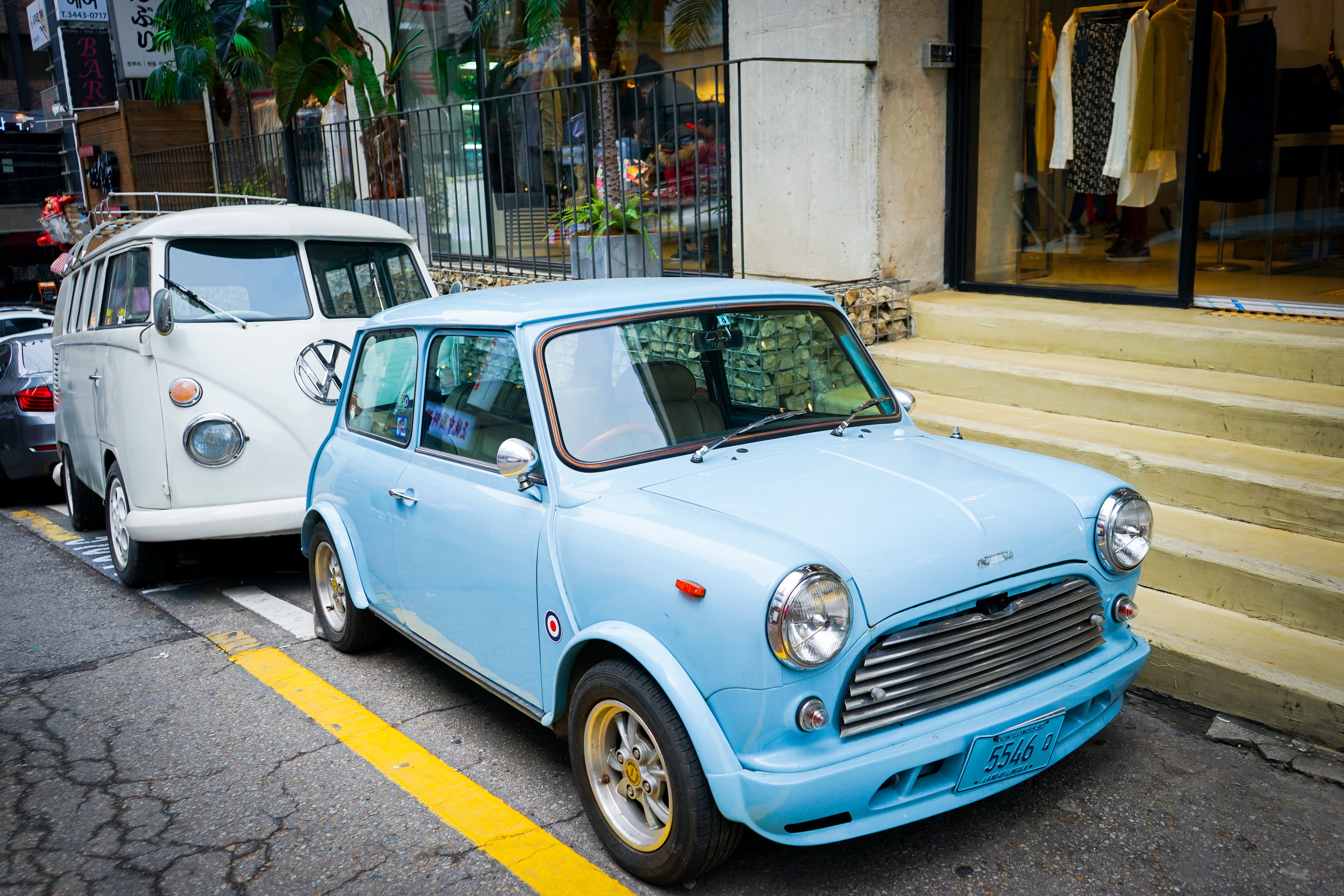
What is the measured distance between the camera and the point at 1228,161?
7293 mm

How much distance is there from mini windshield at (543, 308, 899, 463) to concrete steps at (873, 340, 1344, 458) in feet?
7.89

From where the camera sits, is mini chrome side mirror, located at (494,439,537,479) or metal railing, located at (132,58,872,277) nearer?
mini chrome side mirror, located at (494,439,537,479)

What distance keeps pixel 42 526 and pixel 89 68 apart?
15.1 meters

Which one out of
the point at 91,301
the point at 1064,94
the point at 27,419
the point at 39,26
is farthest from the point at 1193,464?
the point at 39,26

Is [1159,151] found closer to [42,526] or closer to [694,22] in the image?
[694,22]

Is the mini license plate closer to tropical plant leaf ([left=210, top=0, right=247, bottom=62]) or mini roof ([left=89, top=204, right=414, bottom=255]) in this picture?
mini roof ([left=89, top=204, right=414, bottom=255])

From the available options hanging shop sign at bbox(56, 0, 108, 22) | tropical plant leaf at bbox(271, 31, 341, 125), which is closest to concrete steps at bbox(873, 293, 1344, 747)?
tropical plant leaf at bbox(271, 31, 341, 125)

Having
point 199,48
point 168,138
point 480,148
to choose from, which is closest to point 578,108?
point 480,148

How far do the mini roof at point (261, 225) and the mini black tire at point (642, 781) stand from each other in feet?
14.0

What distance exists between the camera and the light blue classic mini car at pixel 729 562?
274 centimetres

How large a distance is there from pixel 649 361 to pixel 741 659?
1307 millimetres

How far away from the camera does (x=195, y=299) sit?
6.04 meters

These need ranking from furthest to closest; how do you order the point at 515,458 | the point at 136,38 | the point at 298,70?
the point at 136,38 → the point at 298,70 → the point at 515,458

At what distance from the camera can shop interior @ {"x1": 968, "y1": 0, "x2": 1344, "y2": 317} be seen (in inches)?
278
